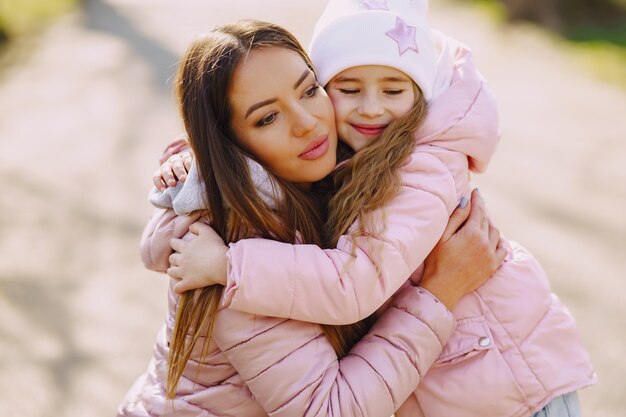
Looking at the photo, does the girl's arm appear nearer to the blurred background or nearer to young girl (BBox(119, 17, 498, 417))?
young girl (BBox(119, 17, 498, 417))

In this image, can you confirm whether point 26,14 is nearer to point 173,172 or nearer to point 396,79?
point 173,172

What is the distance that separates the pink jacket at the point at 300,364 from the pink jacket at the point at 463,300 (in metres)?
0.09

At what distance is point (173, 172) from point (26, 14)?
820cm

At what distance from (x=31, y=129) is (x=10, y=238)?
186 centimetres

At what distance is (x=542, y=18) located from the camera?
31.3ft

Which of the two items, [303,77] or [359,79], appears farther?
[359,79]

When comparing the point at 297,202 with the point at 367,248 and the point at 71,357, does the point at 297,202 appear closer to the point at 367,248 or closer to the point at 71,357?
the point at 367,248

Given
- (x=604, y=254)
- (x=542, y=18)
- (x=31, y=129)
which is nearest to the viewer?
(x=604, y=254)

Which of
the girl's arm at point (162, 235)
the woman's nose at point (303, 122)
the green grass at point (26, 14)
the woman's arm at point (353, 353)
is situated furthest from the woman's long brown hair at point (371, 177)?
the green grass at point (26, 14)

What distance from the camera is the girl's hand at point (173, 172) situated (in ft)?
7.36

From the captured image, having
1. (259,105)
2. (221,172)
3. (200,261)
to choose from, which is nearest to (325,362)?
(200,261)

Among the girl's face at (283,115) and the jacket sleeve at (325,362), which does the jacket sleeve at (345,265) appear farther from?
the girl's face at (283,115)

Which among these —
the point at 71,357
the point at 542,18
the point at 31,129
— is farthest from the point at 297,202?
the point at 542,18

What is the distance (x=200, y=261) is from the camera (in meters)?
2.04
